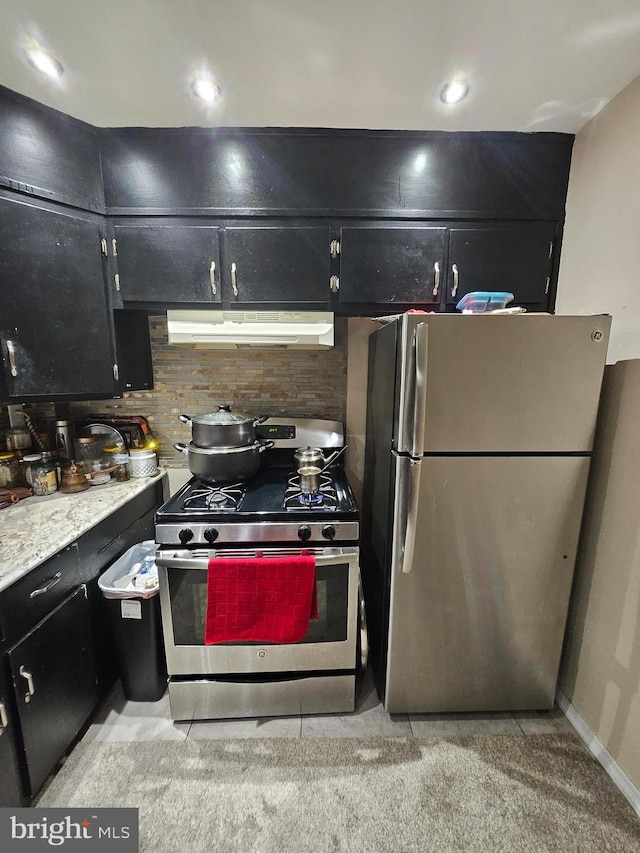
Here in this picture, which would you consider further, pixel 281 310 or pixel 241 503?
pixel 281 310

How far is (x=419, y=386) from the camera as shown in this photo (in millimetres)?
1246

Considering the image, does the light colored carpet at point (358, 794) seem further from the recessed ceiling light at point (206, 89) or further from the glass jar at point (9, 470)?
the recessed ceiling light at point (206, 89)

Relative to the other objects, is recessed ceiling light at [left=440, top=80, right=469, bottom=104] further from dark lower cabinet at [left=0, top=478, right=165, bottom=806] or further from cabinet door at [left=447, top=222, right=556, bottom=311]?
dark lower cabinet at [left=0, top=478, right=165, bottom=806]

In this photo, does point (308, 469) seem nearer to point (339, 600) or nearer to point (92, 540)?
point (339, 600)

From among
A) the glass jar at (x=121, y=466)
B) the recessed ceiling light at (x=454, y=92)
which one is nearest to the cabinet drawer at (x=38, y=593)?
the glass jar at (x=121, y=466)

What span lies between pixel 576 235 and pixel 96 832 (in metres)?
2.98

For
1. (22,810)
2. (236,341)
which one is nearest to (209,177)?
(236,341)

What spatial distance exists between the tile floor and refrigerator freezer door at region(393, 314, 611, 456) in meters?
1.25

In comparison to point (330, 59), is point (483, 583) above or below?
below

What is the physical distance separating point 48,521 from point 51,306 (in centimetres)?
96

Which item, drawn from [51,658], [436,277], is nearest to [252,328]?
[436,277]

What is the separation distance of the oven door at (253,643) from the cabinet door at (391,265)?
1.21 meters

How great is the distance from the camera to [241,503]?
1554 millimetres

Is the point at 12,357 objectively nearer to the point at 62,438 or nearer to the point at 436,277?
the point at 62,438
